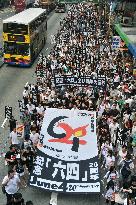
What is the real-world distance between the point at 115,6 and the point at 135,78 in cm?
2720

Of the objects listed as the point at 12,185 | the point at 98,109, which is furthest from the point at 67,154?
the point at 98,109

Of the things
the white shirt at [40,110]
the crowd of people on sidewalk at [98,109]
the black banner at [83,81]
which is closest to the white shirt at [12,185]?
the crowd of people on sidewalk at [98,109]

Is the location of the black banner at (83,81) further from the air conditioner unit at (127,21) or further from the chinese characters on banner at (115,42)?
the air conditioner unit at (127,21)

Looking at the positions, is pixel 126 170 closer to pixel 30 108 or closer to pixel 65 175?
pixel 65 175

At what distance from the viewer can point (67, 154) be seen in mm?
15867

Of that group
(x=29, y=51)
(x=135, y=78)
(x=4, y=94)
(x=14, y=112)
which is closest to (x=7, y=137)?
(x=14, y=112)

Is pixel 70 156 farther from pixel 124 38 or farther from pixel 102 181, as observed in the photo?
pixel 124 38

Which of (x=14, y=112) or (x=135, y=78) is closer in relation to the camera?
(x=14, y=112)

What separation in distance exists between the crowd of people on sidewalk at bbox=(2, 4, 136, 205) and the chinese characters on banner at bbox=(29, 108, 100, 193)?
20.2 inches

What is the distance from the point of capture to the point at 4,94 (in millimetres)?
28000

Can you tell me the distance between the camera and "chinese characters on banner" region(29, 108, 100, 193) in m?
14.8

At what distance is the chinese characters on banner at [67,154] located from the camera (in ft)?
48.4

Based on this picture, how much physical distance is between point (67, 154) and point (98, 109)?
537 centimetres

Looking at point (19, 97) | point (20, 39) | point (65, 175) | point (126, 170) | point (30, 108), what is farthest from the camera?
point (20, 39)
